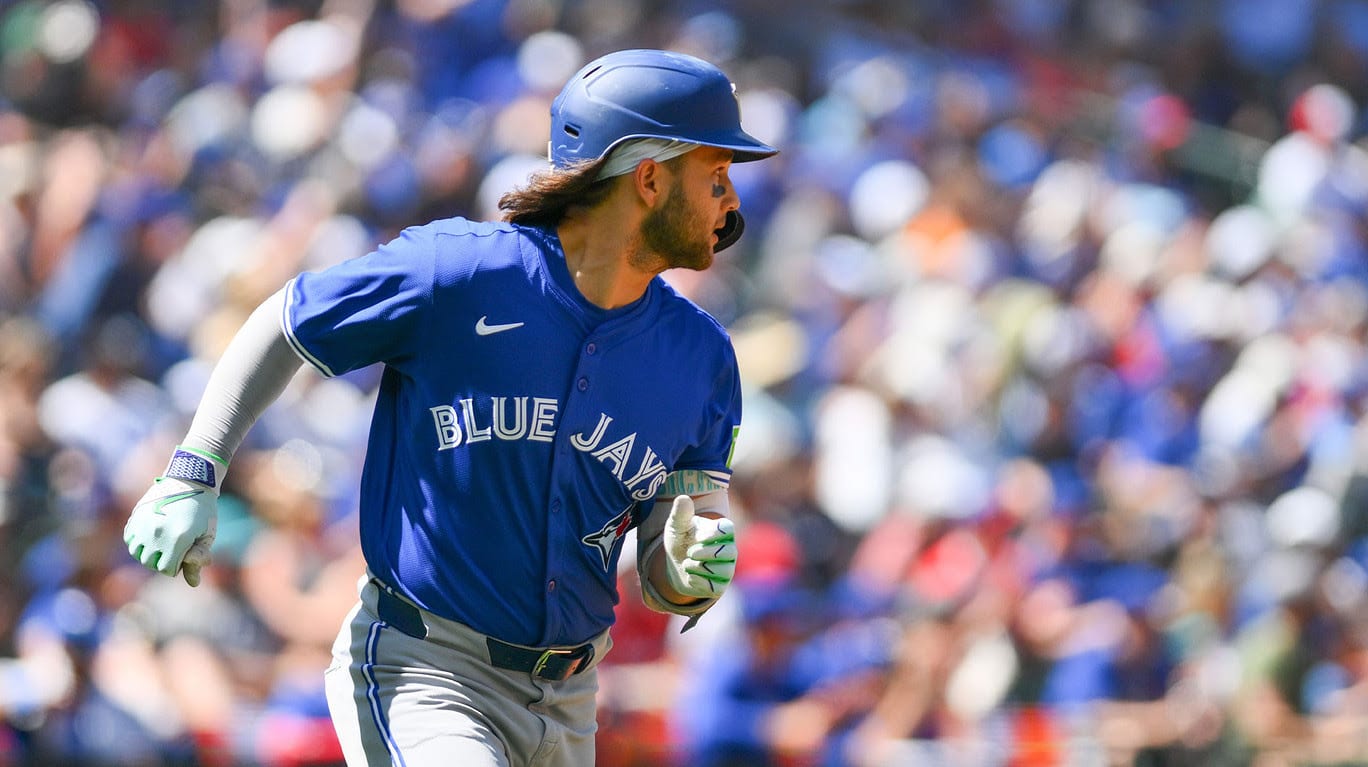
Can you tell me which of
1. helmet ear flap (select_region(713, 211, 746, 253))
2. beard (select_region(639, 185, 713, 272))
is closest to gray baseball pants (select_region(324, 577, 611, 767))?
beard (select_region(639, 185, 713, 272))

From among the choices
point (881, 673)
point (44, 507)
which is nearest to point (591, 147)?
point (881, 673)

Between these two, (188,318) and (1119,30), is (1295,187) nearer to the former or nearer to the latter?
(1119,30)

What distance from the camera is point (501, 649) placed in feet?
11.9

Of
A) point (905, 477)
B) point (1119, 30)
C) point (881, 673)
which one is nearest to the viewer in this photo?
point (881, 673)

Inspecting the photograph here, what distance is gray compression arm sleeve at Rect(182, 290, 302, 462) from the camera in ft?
11.6

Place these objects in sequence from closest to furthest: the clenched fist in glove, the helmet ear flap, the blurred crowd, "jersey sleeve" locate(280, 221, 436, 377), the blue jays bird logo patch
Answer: the clenched fist in glove < "jersey sleeve" locate(280, 221, 436, 377) < the blue jays bird logo patch < the helmet ear flap < the blurred crowd

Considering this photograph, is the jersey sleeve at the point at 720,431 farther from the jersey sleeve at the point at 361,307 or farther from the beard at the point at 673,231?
the jersey sleeve at the point at 361,307

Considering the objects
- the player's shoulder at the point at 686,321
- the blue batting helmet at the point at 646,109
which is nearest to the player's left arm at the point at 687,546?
the player's shoulder at the point at 686,321

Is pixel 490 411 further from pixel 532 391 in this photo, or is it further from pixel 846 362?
pixel 846 362

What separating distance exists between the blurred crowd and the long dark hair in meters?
3.70

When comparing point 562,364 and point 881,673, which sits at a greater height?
point 562,364

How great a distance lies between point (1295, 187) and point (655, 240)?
8.64 meters

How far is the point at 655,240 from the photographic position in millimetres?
3682

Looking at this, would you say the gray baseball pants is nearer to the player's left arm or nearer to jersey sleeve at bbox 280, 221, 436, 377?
the player's left arm
